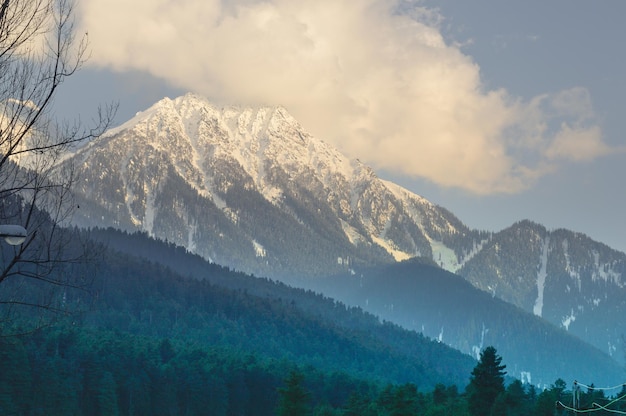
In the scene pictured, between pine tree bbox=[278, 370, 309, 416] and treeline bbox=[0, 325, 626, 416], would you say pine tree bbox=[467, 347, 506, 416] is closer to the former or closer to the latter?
treeline bbox=[0, 325, 626, 416]

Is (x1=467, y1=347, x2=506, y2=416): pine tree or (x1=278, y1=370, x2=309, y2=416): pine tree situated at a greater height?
(x1=467, y1=347, x2=506, y2=416): pine tree

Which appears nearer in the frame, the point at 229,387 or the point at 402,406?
the point at 402,406

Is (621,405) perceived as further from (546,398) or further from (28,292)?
(28,292)

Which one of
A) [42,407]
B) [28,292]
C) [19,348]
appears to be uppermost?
[28,292]

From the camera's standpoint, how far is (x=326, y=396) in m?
155

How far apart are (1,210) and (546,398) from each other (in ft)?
277

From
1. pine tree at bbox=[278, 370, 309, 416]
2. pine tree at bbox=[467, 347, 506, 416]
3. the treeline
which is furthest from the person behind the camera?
pine tree at bbox=[467, 347, 506, 416]

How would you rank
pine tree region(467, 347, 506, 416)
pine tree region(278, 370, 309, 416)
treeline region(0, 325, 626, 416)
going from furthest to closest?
pine tree region(467, 347, 506, 416)
treeline region(0, 325, 626, 416)
pine tree region(278, 370, 309, 416)

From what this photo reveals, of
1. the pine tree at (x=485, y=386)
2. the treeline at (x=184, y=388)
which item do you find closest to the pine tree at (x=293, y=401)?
the treeline at (x=184, y=388)

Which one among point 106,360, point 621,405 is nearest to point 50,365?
point 106,360

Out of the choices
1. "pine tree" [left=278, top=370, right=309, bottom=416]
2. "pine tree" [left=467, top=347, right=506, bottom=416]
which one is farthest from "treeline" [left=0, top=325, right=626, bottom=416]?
"pine tree" [left=467, top=347, right=506, bottom=416]

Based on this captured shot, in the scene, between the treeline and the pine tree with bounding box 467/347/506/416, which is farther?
the pine tree with bounding box 467/347/506/416

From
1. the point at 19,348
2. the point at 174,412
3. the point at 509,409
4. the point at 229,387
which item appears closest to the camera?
the point at 509,409

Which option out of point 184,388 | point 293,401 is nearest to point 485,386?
point 293,401
